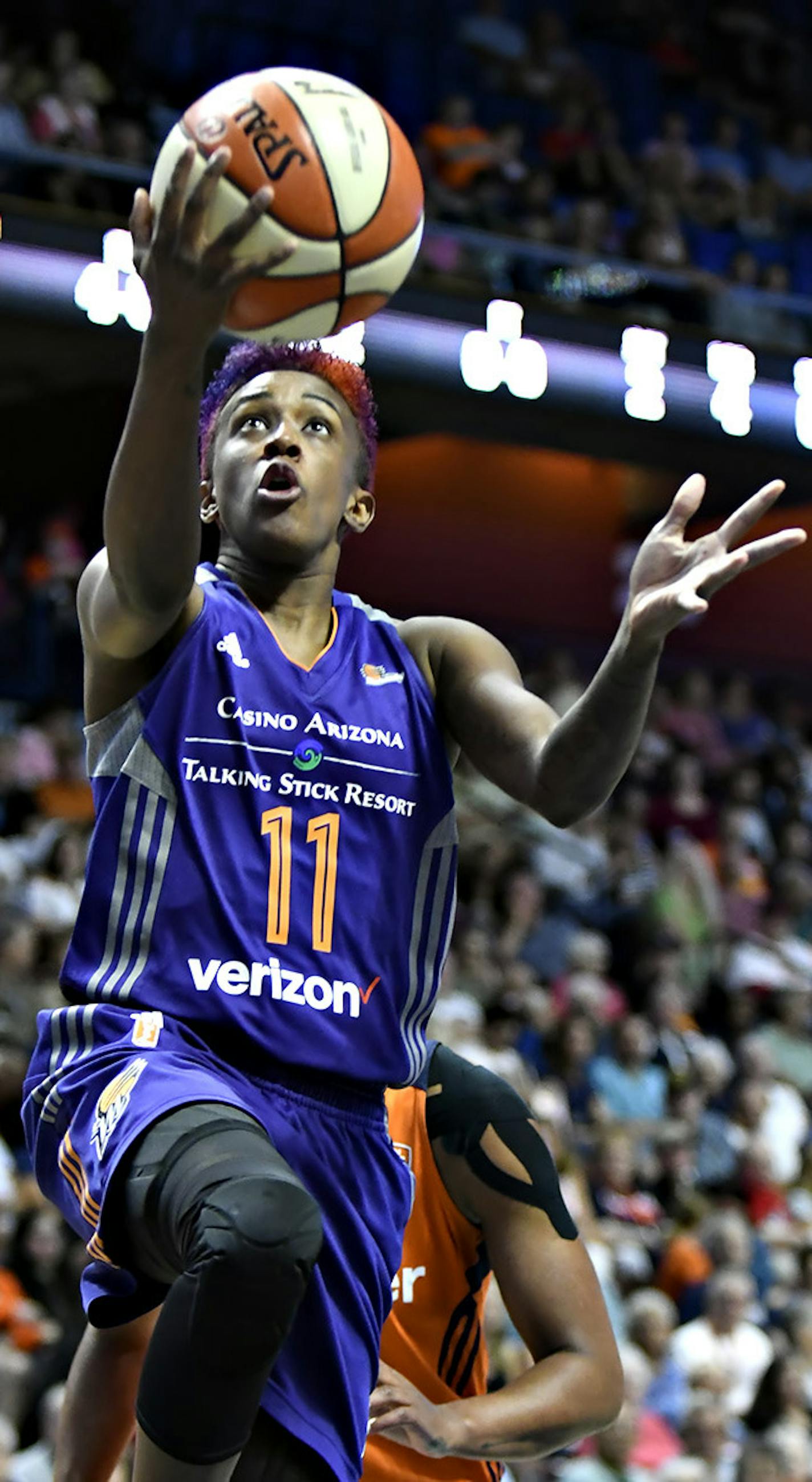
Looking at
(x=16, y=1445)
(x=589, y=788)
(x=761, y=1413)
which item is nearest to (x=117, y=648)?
(x=589, y=788)

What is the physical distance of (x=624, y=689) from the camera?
9.83ft

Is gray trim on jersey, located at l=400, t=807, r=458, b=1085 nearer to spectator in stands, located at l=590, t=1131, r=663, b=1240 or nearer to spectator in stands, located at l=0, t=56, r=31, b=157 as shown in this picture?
spectator in stands, located at l=590, t=1131, r=663, b=1240

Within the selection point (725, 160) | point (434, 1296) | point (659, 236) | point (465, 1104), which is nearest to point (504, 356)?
point (659, 236)

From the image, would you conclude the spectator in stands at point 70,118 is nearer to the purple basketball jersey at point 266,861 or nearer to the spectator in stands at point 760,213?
the spectator in stands at point 760,213

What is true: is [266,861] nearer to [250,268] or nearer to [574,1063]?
[250,268]

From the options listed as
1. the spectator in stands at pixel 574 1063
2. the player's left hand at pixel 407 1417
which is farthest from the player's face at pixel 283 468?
the spectator in stands at pixel 574 1063

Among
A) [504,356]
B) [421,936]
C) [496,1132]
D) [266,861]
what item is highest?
[504,356]

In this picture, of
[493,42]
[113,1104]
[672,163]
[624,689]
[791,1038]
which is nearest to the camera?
[113,1104]

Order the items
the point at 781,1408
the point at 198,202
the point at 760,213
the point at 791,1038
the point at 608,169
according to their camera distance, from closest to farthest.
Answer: the point at 198,202
the point at 781,1408
the point at 791,1038
the point at 608,169
the point at 760,213

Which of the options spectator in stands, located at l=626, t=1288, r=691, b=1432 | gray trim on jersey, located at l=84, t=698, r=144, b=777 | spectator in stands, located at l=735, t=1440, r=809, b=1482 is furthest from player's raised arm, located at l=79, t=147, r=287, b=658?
spectator in stands, located at l=626, t=1288, r=691, b=1432

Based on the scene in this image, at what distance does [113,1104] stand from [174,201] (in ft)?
4.06

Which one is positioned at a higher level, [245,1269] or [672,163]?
[672,163]

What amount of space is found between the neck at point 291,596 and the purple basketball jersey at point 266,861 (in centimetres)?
6

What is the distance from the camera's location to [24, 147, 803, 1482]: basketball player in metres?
2.72
